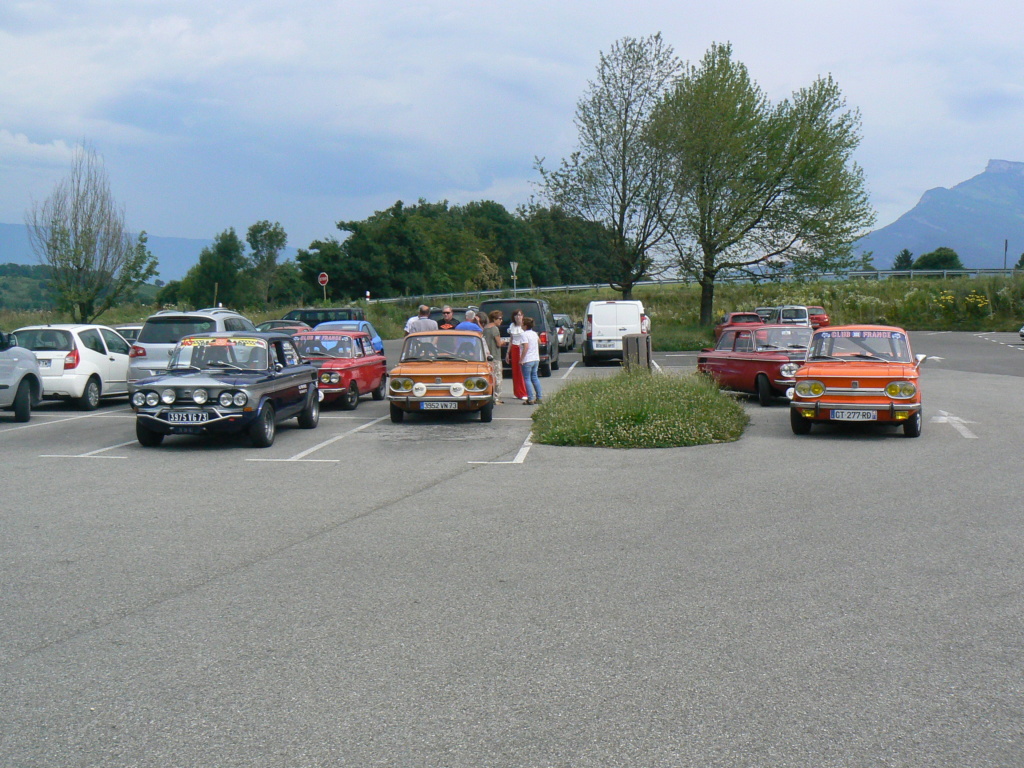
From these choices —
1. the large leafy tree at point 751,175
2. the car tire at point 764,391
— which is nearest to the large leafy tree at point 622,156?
the large leafy tree at point 751,175

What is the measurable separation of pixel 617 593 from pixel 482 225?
100199 mm

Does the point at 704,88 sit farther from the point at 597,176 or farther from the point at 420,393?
the point at 420,393

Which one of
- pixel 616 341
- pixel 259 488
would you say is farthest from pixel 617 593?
pixel 616 341

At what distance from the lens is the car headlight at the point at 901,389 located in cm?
1309

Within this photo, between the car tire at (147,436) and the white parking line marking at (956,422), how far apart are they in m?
11.4

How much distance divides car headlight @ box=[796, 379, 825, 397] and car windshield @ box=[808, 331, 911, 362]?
120cm

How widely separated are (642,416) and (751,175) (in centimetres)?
3106

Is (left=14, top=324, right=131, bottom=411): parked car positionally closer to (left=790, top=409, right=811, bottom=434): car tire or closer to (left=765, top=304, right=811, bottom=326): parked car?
(left=790, top=409, right=811, bottom=434): car tire

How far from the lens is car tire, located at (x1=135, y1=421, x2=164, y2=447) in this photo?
43.0 feet

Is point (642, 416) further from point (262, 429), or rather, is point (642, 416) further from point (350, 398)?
point (350, 398)

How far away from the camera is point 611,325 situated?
2953 centimetres

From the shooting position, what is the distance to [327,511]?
886 centimetres

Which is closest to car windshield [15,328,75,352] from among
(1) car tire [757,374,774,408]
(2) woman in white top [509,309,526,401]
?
(2) woman in white top [509,309,526,401]

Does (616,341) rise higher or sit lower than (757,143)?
lower
